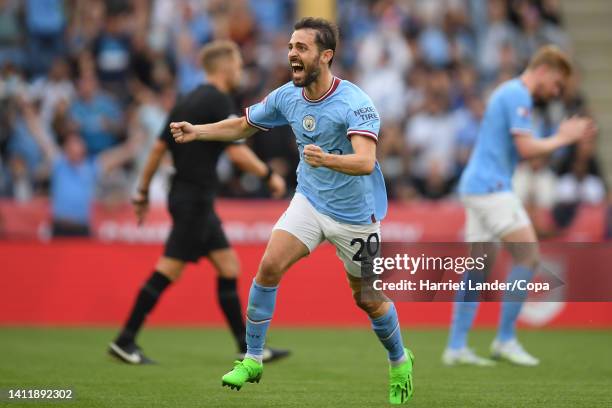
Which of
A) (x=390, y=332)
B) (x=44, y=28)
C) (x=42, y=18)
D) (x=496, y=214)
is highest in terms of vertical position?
(x=42, y=18)

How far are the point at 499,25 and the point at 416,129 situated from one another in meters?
3.04

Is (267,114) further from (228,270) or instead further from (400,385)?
(228,270)

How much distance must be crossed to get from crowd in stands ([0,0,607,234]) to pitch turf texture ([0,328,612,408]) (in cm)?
367

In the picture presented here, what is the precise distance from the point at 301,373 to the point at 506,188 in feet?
7.68

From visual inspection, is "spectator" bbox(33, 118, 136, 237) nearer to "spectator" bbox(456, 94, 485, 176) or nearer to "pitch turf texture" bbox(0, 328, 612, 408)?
"pitch turf texture" bbox(0, 328, 612, 408)

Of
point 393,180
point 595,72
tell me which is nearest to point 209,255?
point 393,180

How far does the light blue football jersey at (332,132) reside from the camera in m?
7.05

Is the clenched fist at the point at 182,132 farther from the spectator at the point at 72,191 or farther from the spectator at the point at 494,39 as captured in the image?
the spectator at the point at 494,39

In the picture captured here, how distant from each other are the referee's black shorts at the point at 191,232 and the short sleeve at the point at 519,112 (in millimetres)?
2623

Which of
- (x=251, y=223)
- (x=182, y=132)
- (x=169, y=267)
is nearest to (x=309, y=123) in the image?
(x=182, y=132)

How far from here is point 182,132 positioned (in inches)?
287

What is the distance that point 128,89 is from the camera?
16594 mm

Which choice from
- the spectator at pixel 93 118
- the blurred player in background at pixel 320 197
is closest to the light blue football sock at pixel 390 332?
the blurred player in background at pixel 320 197

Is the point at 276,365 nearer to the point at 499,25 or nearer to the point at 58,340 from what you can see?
the point at 58,340
